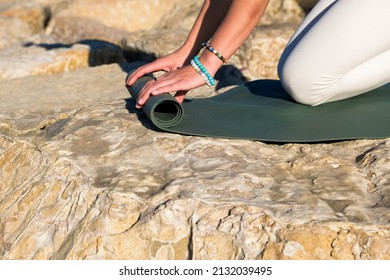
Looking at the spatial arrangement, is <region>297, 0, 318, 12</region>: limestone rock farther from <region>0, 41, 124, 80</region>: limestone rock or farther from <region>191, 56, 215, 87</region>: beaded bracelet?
<region>191, 56, 215, 87</region>: beaded bracelet

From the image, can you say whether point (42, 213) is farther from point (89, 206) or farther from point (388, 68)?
point (388, 68)

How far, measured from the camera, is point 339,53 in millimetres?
2812

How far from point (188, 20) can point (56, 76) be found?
2.13m

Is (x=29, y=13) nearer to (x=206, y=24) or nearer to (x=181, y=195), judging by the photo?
(x=206, y=24)

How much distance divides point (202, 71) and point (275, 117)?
0.34 metres

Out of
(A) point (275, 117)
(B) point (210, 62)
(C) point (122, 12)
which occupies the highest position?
(B) point (210, 62)

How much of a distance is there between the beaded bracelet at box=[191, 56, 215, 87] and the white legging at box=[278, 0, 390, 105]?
32cm

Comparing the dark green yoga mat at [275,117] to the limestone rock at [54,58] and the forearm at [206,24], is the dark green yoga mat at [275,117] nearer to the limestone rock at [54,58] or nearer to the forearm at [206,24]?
the forearm at [206,24]

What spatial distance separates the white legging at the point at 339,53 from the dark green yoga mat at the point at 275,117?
0.07 metres

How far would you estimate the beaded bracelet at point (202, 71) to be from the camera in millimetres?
2877

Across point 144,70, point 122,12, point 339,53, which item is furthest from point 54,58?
point 339,53

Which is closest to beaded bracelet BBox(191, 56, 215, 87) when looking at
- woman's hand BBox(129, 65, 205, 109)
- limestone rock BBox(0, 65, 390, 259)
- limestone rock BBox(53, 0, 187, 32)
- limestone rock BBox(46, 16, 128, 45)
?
woman's hand BBox(129, 65, 205, 109)

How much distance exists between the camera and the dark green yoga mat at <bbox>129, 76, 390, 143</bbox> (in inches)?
109
